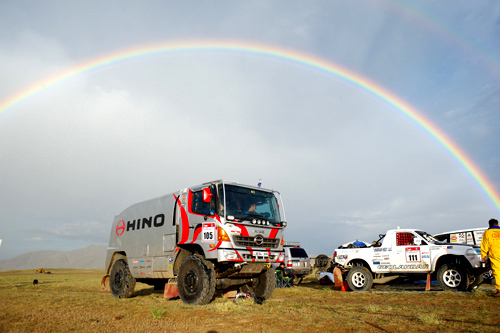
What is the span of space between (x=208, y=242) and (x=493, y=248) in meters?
8.21

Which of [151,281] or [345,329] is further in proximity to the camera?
[151,281]

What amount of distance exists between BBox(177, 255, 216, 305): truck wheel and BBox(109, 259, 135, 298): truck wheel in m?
3.32

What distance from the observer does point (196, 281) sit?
9219 millimetres

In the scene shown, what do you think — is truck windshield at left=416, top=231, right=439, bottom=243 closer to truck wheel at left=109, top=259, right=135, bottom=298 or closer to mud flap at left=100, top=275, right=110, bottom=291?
A: truck wheel at left=109, top=259, right=135, bottom=298

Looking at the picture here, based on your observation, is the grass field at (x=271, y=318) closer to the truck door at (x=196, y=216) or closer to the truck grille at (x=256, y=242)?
the truck grille at (x=256, y=242)

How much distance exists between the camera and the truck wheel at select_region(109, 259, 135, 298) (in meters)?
12.0

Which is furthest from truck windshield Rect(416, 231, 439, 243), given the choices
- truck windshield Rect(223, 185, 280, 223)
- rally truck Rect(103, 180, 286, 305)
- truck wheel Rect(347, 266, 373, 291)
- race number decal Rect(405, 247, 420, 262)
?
truck windshield Rect(223, 185, 280, 223)

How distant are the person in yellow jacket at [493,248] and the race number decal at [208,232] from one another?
796 cm

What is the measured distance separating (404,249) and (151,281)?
9.33m

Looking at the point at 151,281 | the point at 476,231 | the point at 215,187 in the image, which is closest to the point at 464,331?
the point at 215,187

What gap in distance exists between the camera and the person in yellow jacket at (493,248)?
964cm

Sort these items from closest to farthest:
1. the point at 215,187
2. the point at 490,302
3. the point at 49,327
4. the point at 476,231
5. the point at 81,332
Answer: the point at 81,332, the point at 49,327, the point at 490,302, the point at 215,187, the point at 476,231

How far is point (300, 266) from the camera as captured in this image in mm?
17844

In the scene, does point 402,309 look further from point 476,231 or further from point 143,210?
point 476,231
